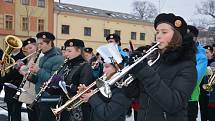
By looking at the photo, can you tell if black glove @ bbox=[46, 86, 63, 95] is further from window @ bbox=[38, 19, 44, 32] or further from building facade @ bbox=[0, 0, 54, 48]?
window @ bbox=[38, 19, 44, 32]

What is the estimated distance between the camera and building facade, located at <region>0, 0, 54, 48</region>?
3850 cm

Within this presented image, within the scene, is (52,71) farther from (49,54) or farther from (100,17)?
(100,17)

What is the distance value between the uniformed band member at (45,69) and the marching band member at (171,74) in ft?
10.5

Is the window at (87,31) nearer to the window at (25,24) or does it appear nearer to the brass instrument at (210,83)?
the window at (25,24)

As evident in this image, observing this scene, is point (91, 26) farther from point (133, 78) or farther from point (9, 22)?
point (133, 78)

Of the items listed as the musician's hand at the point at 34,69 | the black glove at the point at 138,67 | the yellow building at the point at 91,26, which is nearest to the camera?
the black glove at the point at 138,67

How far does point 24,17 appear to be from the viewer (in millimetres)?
40000

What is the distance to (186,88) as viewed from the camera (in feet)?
9.29

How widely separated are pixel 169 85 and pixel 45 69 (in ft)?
12.1

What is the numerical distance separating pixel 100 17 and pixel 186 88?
142 feet

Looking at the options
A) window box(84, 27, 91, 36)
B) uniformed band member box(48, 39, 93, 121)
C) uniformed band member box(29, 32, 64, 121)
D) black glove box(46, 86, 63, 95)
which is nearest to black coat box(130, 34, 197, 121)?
uniformed band member box(48, 39, 93, 121)

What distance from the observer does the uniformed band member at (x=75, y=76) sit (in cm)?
504

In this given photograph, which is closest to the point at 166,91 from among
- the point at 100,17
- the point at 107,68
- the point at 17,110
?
the point at 107,68

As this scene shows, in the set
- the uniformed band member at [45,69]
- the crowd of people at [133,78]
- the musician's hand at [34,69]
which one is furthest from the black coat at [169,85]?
the musician's hand at [34,69]
